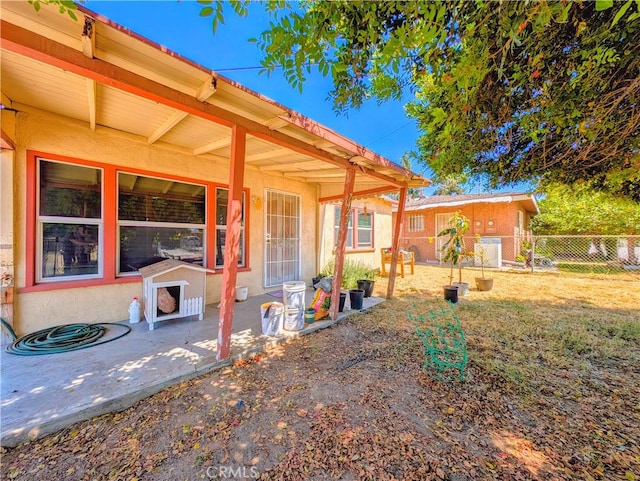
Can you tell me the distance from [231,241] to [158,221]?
91.9 inches

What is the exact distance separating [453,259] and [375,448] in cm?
561

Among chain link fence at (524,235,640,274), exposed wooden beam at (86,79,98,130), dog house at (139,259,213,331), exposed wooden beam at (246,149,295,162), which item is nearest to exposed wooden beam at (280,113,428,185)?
exposed wooden beam at (246,149,295,162)

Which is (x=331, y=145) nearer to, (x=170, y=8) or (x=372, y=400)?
(x=170, y=8)

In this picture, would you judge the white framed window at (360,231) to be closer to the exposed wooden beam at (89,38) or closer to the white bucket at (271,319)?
the white bucket at (271,319)

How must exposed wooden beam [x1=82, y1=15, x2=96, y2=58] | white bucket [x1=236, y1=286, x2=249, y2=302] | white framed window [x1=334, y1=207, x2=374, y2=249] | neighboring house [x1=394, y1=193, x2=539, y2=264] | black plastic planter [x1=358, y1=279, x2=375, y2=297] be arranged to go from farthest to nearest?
neighboring house [x1=394, y1=193, x2=539, y2=264] < white framed window [x1=334, y1=207, x2=374, y2=249] < black plastic planter [x1=358, y1=279, x2=375, y2=297] < white bucket [x1=236, y1=286, x2=249, y2=302] < exposed wooden beam [x1=82, y1=15, x2=96, y2=58]

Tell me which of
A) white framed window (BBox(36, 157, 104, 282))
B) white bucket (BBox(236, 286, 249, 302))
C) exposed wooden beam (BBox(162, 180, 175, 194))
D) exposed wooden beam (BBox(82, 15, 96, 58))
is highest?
exposed wooden beam (BBox(82, 15, 96, 58))

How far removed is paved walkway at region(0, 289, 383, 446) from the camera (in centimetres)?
200

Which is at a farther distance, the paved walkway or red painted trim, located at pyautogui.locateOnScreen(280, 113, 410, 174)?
red painted trim, located at pyautogui.locateOnScreen(280, 113, 410, 174)

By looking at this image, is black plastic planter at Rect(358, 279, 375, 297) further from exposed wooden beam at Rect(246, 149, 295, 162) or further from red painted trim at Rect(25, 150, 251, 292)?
exposed wooden beam at Rect(246, 149, 295, 162)

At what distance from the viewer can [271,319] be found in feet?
12.0

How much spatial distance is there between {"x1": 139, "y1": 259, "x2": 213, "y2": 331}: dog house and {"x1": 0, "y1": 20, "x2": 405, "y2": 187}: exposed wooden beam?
2262 mm

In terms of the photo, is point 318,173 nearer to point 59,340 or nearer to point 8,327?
point 59,340

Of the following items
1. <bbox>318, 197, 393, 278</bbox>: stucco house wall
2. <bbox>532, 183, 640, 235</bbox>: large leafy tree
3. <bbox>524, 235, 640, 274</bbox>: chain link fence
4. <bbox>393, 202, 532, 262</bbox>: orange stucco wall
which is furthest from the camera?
<bbox>393, 202, 532, 262</bbox>: orange stucco wall

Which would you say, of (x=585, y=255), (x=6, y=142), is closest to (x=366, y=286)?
(x=6, y=142)
